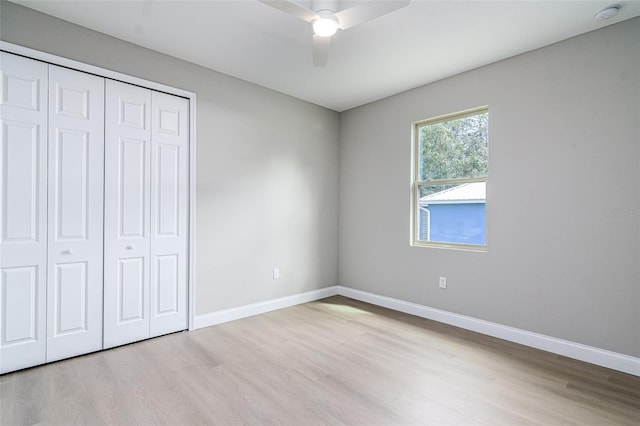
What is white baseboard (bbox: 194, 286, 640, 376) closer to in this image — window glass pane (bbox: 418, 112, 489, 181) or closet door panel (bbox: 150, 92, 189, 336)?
closet door panel (bbox: 150, 92, 189, 336)

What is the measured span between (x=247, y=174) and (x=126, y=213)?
4.39 ft

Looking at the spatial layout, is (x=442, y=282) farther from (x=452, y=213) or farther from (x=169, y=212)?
(x=169, y=212)

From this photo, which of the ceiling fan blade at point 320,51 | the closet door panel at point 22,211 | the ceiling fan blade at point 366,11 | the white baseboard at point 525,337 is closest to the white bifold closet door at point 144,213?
the closet door panel at point 22,211

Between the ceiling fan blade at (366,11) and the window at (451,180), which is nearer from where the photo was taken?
the ceiling fan blade at (366,11)

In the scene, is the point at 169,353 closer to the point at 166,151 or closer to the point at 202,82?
the point at 166,151

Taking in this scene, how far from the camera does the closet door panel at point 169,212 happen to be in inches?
124

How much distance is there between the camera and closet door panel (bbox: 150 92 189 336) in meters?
3.16

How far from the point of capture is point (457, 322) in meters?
3.52

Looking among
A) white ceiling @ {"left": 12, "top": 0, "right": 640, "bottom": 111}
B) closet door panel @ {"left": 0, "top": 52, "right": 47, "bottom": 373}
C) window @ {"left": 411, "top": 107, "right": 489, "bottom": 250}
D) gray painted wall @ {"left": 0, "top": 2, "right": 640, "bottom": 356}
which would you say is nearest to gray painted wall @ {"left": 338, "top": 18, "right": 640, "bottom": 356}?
gray painted wall @ {"left": 0, "top": 2, "right": 640, "bottom": 356}

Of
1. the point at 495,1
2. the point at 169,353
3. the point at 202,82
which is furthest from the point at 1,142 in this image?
the point at 495,1

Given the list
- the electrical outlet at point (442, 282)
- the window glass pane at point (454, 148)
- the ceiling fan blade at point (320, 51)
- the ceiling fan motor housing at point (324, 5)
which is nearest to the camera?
the ceiling fan motor housing at point (324, 5)

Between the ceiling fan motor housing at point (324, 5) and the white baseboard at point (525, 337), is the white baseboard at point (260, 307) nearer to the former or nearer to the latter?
the white baseboard at point (525, 337)

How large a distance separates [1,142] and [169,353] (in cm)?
206

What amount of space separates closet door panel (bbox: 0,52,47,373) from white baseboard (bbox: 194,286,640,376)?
1334 mm
